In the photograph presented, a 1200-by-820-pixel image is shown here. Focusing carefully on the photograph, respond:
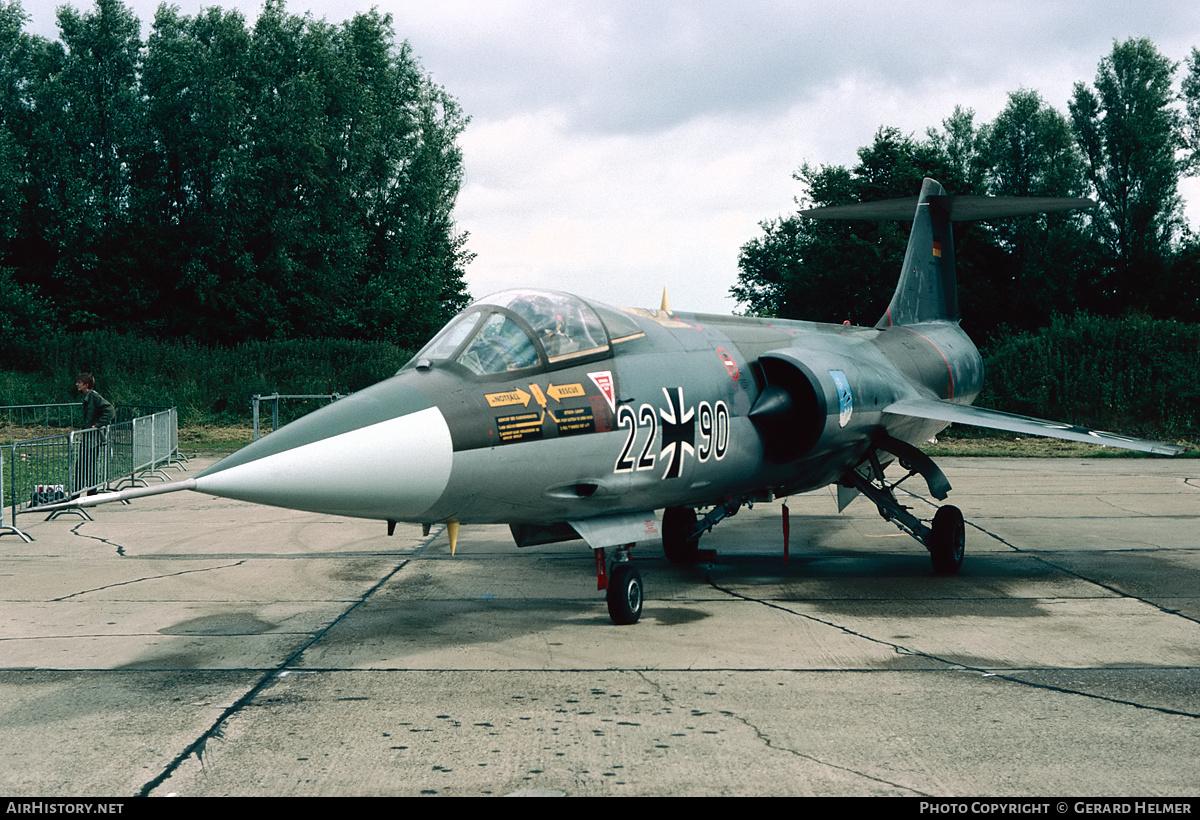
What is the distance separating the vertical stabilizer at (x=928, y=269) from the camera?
13578mm

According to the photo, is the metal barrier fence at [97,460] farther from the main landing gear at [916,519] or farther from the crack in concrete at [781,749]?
the main landing gear at [916,519]

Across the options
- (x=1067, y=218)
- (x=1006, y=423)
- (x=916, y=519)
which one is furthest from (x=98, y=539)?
(x=1067, y=218)

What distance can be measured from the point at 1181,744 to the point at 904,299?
29.5 feet

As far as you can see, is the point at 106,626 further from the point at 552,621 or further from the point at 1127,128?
the point at 1127,128

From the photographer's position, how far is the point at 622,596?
25.7 ft

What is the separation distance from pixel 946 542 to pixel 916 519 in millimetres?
602

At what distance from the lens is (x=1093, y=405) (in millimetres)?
28750

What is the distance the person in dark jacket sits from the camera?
14.4 metres

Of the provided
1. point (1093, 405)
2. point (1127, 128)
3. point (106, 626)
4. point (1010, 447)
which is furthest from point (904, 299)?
point (1127, 128)

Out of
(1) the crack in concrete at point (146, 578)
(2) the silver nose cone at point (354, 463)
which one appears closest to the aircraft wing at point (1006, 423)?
(2) the silver nose cone at point (354, 463)

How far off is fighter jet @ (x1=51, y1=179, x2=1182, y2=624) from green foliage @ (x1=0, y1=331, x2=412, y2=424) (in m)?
23.5

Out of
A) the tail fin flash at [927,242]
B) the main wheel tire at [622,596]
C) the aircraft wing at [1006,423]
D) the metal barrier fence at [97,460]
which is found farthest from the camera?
the metal barrier fence at [97,460]

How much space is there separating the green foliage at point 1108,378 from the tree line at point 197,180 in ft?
77.4

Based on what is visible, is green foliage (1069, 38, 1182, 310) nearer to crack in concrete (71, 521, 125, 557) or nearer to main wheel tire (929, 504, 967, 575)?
main wheel tire (929, 504, 967, 575)
